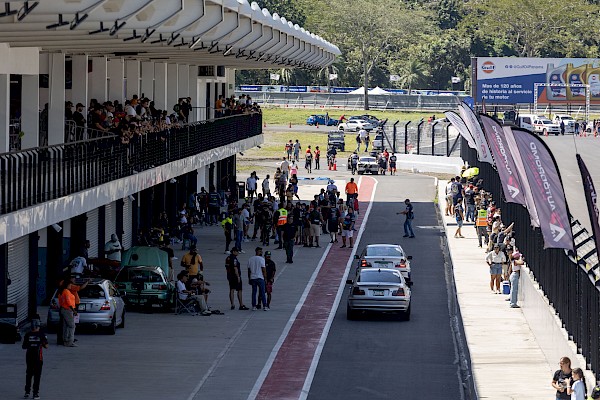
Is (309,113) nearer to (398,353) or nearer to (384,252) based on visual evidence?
(384,252)

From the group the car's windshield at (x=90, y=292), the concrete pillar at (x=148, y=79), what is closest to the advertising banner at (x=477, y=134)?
the concrete pillar at (x=148, y=79)

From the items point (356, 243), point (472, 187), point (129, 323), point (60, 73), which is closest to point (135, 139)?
point (60, 73)

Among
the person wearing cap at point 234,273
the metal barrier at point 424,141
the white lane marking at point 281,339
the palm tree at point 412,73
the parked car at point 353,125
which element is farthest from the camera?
the palm tree at point 412,73

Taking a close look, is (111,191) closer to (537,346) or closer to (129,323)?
(129,323)

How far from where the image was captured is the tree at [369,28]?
407 ft

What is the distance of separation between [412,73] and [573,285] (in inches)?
4239

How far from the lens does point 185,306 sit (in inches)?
1154

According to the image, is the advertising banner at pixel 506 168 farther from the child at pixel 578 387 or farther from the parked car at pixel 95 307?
the child at pixel 578 387

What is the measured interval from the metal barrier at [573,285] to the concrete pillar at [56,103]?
11.2m

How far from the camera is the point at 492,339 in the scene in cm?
2597

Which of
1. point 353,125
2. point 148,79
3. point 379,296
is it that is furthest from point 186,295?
point 353,125

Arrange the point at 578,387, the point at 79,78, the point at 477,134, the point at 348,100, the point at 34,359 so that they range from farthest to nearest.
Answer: the point at 348,100, the point at 477,134, the point at 79,78, the point at 34,359, the point at 578,387

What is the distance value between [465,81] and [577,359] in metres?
111

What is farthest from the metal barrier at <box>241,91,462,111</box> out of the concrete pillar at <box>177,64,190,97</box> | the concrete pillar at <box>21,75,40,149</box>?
the concrete pillar at <box>21,75,40,149</box>
